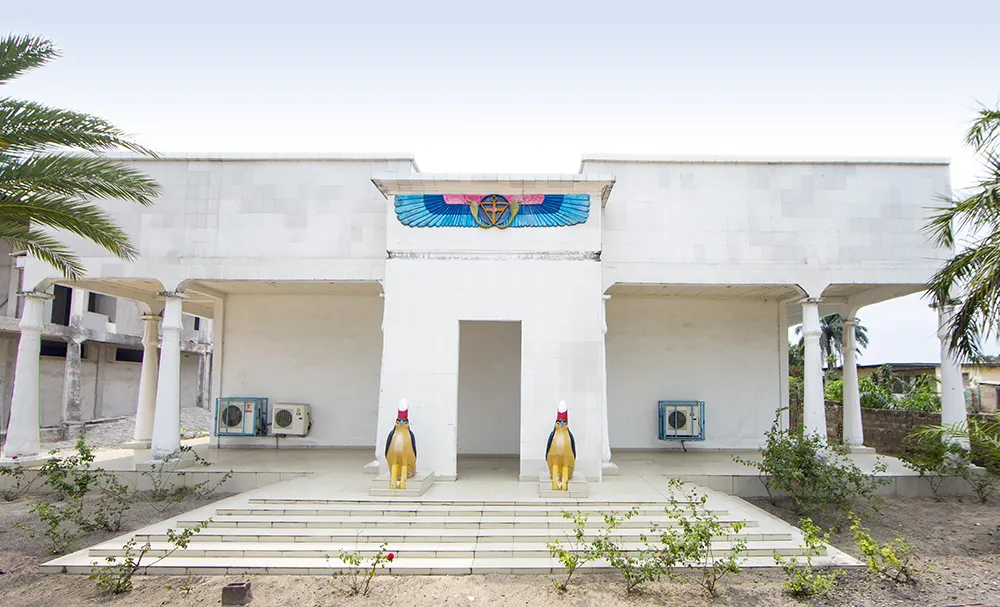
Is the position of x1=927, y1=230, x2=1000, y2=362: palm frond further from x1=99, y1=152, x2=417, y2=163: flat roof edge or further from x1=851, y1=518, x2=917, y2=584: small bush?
x1=99, y1=152, x2=417, y2=163: flat roof edge

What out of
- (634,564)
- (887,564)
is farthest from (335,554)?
(887,564)

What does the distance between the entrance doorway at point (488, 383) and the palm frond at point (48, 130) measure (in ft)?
24.3

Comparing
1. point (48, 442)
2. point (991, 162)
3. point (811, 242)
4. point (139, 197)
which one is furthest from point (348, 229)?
point (48, 442)

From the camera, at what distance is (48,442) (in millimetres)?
19594

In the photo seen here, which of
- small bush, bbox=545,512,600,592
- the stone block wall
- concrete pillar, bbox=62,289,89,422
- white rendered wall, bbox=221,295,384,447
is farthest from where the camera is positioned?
concrete pillar, bbox=62,289,89,422

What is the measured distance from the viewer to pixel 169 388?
11344mm

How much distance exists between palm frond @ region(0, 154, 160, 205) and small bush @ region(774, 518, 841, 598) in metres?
9.24

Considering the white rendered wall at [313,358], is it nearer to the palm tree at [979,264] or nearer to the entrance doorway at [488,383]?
the entrance doorway at [488,383]

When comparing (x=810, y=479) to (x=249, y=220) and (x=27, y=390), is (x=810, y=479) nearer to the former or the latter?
(x=249, y=220)

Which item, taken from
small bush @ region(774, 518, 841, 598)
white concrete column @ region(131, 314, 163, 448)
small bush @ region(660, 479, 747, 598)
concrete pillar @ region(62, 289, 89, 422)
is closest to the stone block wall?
small bush @ region(774, 518, 841, 598)

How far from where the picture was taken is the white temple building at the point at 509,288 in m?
10.2

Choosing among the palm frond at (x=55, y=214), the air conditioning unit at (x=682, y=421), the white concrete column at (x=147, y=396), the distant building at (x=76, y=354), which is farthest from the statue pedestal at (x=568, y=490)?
the distant building at (x=76, y=354)

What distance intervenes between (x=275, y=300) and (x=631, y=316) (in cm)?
811

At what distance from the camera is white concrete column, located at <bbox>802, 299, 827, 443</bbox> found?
11156mm
